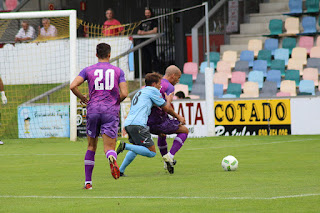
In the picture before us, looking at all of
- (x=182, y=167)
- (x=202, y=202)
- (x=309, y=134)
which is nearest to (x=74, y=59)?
(x=309, y=134)

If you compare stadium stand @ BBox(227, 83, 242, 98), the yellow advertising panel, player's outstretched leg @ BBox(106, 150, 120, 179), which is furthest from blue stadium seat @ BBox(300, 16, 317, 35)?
player's outstretched leg @ BBox(106, 150, 120, 179)

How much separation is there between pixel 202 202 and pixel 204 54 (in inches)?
652

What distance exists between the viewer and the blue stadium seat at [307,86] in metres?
19.8

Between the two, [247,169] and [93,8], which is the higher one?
[93,8]

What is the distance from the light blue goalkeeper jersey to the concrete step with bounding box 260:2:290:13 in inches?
592

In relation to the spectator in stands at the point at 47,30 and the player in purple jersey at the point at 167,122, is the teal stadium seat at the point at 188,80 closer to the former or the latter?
the spectator in stands at the point at 47,30

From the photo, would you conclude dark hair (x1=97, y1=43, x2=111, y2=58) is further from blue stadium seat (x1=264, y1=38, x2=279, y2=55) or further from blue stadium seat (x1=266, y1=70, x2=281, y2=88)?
blue stadium seat (x1=264, y1=38, x2=279, y2=55)

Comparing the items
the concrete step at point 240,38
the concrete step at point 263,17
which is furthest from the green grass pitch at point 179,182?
the concrete step at point 263,17

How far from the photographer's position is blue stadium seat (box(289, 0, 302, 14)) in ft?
76.1

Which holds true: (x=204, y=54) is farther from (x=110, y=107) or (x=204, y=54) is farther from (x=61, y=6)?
(x=110, y=107)

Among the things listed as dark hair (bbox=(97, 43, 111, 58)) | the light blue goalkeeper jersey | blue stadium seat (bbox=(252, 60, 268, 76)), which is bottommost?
the light blue goalkeeper jersey

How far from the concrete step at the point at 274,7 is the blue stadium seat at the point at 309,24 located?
178 cm

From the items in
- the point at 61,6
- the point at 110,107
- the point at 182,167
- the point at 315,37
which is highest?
the point at 61,6

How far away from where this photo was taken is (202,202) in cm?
722
